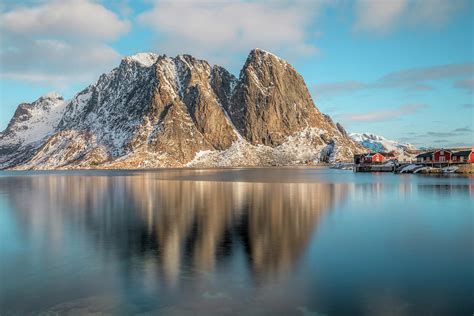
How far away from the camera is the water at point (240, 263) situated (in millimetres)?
18062

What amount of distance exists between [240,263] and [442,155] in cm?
14837

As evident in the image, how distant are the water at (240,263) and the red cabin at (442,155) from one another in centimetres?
11492

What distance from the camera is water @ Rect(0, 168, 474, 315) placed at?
711 inches

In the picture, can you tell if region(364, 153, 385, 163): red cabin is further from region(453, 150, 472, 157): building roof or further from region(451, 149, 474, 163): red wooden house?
region(453, 150, 472, 157): building roof

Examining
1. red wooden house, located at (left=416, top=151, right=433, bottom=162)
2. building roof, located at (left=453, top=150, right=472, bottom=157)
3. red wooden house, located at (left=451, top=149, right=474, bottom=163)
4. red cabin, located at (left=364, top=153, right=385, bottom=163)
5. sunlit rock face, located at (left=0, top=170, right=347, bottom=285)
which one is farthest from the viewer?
red cabin, located at (left=364, top=153, right=385, bottom=163)

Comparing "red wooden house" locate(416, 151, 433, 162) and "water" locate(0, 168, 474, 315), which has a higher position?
"red wooden house" locate(416, 151, 433, 162)

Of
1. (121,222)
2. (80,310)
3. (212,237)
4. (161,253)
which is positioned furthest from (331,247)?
(121,222)

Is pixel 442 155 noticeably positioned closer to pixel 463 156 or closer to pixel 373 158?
pixel 463 156

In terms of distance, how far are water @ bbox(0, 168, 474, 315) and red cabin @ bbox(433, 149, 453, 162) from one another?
377 feet

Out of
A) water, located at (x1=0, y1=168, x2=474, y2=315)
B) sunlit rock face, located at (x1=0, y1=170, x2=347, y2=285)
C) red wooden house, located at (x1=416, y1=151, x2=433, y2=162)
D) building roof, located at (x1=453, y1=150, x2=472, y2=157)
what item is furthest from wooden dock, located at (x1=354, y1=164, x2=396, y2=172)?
water, located at (x1=0, y1=168, x2=474, y2=315)

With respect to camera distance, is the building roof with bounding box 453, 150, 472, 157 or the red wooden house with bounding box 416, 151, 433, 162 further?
the red wooden house with bounding box 416, 151, 433, 162

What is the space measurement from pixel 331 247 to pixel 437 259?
6745 millimetres

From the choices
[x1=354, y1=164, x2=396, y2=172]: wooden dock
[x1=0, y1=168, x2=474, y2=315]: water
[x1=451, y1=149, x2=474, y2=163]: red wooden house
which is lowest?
[x1=0, y1=168, x2=474, y2=315]: water

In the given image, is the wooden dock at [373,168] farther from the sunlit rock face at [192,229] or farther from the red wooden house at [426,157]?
the sunlit rock face at [192,229]
